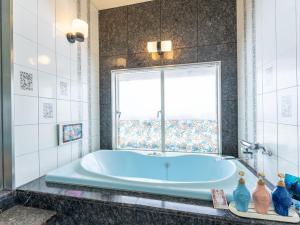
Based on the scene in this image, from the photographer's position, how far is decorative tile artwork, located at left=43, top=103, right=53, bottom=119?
5.21 ft

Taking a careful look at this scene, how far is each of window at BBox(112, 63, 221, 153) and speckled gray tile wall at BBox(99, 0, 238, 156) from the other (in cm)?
10

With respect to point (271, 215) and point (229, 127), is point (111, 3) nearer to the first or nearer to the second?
point (229, 127)

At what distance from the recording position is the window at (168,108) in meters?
2.27

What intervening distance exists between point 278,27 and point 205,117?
4.17 ft

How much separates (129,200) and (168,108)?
146cm

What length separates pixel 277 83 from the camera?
1245mm

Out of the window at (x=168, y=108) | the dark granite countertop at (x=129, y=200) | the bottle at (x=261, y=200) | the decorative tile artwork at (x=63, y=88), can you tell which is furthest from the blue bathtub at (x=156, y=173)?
the decorative tile artwork at (x=63, y=88)

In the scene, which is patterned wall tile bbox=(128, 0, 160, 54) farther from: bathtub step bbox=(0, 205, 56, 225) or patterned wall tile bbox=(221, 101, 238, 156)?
bathtub step bbox=(0, 205, 56, 225)

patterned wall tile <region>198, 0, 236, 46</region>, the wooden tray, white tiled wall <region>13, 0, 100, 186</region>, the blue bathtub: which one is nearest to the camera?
the wooden tray

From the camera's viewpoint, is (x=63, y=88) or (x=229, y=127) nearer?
(x=63, y=88)

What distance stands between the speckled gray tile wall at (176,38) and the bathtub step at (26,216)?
1340 mm

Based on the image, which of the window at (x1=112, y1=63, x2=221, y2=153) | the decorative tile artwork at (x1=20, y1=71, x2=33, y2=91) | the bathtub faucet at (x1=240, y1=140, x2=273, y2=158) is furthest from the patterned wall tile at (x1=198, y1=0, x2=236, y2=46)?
the decorative tile artwork at (x1=20, y1=71, x2=33, y2=91)

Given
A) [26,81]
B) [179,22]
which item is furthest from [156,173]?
[179,22]

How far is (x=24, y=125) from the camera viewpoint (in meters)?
1.39
